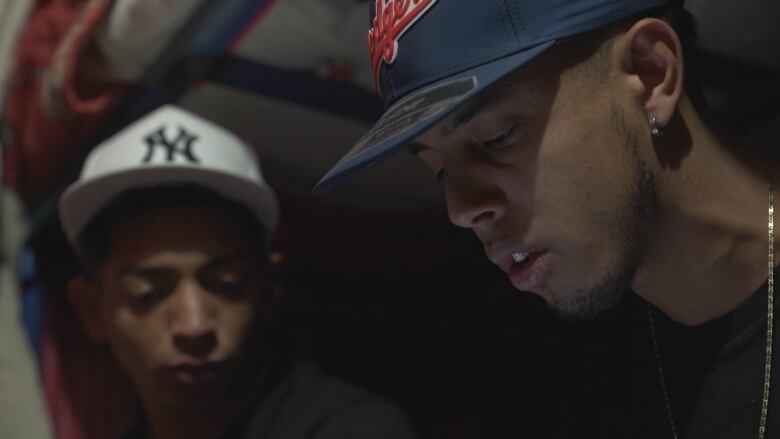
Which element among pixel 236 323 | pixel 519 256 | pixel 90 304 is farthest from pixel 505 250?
pixel 90 304

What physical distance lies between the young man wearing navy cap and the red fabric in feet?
2.38

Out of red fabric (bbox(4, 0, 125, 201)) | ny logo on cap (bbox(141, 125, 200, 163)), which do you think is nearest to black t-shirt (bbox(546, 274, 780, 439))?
ny logo on cap (bbox(141, 125, 200, 163))

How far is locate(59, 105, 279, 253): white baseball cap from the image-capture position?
125cm

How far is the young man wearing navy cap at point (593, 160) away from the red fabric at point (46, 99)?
0.73 metres

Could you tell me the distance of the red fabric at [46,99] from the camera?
1.32 metres

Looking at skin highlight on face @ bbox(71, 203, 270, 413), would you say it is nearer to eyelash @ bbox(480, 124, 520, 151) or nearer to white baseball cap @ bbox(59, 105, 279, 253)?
white baseball cap @ bbox(59, 105, 279, 253)

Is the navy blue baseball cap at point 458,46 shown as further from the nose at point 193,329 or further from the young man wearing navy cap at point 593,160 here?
the nose at point 193,329

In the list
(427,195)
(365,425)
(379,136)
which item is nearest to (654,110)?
(379,136)

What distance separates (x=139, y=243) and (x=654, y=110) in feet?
2.51

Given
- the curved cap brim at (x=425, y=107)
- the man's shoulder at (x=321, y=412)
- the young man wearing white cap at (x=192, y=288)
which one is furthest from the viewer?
the young man wearing white cap at (x=192, y=288)

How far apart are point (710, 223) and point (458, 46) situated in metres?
0.26

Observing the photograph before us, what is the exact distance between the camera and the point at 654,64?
0.69 meters

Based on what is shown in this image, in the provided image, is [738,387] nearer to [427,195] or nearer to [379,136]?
[379,136]

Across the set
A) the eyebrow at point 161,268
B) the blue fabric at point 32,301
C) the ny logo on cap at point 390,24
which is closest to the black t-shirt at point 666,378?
the ny logo on cap at point 390,24
